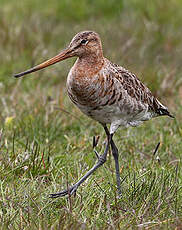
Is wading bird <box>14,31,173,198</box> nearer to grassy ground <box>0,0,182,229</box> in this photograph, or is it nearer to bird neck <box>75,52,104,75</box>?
bird neck <box>75,52,104,75</box>

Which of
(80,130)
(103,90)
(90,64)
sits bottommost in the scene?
(80,130)

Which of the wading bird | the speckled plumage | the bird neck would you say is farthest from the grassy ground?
the bird neck

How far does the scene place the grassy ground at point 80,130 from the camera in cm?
403

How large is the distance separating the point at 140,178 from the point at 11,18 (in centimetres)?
557

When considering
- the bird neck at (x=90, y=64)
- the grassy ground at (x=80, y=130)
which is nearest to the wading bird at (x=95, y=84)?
the bird neck at (x=90, y=64)

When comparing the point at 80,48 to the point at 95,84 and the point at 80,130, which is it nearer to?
the point at 95,84

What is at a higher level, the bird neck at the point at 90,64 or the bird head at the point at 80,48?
the bird head at the point at 80,48

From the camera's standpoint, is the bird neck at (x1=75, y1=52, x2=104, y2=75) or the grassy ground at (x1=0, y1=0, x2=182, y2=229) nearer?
the grassy ground at (x1=0, y1=0, x2=182, y2=229)

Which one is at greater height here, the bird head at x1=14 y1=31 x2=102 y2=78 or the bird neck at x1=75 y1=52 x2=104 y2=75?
the bird head at x1=14 y1=31 x2=102 y2=78

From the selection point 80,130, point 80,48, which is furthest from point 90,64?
point 80,130

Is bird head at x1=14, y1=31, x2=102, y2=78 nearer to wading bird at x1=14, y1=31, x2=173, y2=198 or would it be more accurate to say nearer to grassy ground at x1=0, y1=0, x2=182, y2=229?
wading bird at x1=14, y1=31, x2=173, y2=198

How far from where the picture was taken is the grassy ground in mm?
4031

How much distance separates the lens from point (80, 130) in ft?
20.2

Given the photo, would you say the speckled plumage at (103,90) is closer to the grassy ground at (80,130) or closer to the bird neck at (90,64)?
the bird neck at (90,64)
